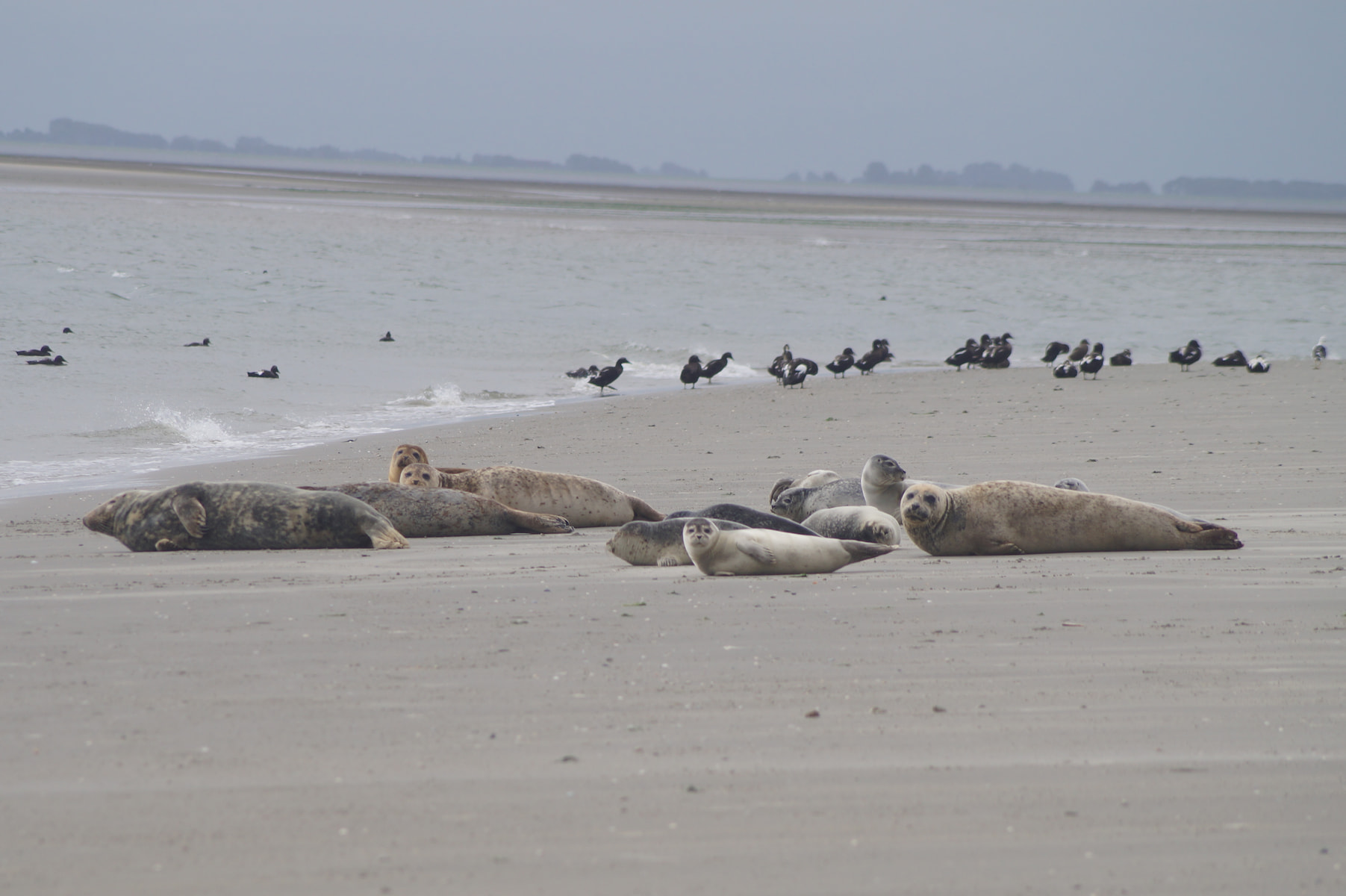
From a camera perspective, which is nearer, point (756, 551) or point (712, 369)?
point (756, 551)

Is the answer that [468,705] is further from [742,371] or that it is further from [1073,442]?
[742,371]

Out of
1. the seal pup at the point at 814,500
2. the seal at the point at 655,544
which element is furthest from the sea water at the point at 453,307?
the seal pup at the point at 814,500

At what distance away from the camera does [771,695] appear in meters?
3.49

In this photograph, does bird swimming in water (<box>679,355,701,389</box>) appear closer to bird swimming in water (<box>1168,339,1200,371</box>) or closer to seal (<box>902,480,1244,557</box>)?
bird swimming in water (<box>1168,339,1200,371</box>)

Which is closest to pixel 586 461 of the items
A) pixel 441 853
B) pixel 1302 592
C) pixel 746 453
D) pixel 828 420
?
pixel 746 453

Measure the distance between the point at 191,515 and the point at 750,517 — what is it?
285cm

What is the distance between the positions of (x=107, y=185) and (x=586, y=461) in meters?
58.0

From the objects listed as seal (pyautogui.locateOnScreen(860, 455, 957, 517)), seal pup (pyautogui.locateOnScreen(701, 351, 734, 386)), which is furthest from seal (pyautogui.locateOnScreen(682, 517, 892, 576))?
seal pup (pyautogui.locateOnScreen(701, 351, 734, 386))

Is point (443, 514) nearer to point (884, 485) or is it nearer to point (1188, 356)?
point (884, 485)

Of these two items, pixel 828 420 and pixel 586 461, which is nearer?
pixel 586 461

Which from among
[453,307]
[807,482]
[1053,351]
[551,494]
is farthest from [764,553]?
[453,307]

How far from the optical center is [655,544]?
19.4ft

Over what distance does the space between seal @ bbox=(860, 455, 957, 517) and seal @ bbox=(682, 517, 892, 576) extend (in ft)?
4.51

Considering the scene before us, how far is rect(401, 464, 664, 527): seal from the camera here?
25.4 ft
